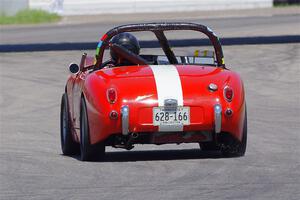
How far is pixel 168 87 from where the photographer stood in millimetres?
9594

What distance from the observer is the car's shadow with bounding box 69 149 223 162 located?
10141 millimetres

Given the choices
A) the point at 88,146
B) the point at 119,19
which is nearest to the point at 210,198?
the point at 88,146

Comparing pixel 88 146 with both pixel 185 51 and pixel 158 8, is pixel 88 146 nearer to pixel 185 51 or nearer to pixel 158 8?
pixel 185 51

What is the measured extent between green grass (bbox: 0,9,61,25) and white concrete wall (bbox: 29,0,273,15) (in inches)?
39.7

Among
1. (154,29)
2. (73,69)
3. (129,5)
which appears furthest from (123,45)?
(129,5)

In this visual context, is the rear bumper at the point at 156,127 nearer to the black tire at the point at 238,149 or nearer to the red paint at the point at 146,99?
the red paint at the point at 146,99

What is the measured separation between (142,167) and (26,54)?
1657 centimetres

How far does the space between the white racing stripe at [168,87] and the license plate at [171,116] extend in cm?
4

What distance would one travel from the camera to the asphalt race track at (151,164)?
7898mm

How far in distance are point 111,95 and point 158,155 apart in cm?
122

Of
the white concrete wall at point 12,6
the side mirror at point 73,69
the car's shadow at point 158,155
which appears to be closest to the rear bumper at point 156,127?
the car's shadow at point 158,155

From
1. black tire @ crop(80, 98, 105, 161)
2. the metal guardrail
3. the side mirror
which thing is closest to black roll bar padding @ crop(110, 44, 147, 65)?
the side mirror

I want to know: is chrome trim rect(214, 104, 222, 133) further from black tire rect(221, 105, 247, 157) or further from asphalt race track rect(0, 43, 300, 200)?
black tire rect(221, 105, 247, 157)

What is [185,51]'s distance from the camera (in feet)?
82.2
